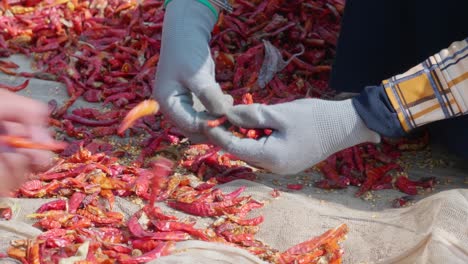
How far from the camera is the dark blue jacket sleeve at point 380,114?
289 cm

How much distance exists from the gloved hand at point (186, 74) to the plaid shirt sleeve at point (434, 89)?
76 centimetres

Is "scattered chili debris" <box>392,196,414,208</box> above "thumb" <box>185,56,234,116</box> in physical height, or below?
below

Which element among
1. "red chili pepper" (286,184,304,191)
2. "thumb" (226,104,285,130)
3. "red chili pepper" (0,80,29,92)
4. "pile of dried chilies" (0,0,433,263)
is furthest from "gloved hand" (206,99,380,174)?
"red chili pepper" (0,80,29,92)

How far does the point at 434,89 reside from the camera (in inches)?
111

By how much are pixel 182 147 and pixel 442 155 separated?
1.41 m

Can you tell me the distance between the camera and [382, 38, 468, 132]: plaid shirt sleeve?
2758 millimetres

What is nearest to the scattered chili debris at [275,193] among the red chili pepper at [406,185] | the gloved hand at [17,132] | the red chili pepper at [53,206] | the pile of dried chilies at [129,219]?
the pile of dried chilies at [129,219]

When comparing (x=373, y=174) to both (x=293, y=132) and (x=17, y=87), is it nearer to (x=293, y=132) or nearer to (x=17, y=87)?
(x=293, y=132)

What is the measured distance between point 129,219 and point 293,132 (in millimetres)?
818

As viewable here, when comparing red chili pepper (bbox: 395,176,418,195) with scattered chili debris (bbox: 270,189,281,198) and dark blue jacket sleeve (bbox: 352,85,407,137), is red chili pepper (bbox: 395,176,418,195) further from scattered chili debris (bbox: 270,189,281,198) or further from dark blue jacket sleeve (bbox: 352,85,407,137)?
scattered chili debris (bbox: 270,189,281,198)

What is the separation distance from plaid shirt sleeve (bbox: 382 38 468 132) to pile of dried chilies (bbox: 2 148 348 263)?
59cm

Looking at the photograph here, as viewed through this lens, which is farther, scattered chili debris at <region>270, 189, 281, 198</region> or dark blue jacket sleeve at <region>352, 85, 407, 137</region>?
scattered chili debris at <region>270, 189, 281, 198</region>

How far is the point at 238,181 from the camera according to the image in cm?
314

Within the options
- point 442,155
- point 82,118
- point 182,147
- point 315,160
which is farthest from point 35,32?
point 442,155
